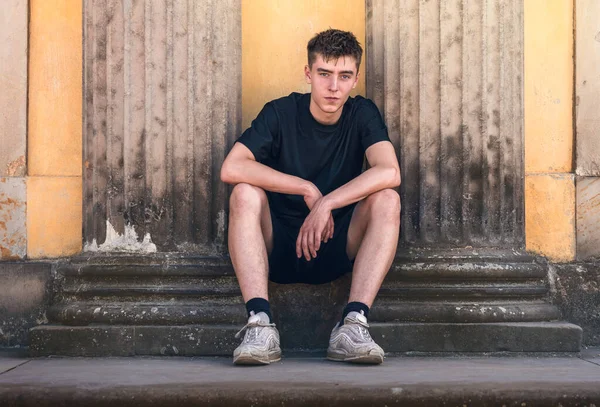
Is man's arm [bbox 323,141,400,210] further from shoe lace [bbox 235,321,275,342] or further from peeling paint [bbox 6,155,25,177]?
peeling paint [bbox 6,155,25,177]

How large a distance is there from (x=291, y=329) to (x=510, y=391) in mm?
1586

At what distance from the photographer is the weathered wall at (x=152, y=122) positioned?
457cm

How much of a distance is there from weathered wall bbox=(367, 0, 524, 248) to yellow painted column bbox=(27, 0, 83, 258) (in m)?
1.93

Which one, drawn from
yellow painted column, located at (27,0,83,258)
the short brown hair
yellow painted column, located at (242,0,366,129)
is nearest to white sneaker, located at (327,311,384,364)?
the short brown hair

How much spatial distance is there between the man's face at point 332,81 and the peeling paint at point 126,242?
1270 mm

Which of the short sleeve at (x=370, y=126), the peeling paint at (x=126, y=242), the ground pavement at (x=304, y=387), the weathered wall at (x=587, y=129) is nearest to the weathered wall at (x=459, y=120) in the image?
the short sleeve at (x=370, y=126)

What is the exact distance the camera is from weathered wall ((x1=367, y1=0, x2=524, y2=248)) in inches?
180

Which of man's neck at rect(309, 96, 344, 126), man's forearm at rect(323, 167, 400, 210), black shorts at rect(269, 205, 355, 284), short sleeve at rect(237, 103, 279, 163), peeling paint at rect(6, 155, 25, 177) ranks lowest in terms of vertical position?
black shorts at rect(269, 205, 355, 284)

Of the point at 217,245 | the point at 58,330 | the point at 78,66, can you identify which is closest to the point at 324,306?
the point at 217,245

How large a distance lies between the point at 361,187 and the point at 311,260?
19.6 inches

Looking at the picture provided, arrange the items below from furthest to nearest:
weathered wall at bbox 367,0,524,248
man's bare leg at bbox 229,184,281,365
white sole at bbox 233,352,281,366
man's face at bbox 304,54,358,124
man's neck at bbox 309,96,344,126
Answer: weathered wall at bbox 367,0,524,248, man's neck at bbox 309,96,344,126, man's face at bbox 304,54,358,124, man's bare leg at bbox 229,184,281,365, white sole at bbox 233,352,281,366

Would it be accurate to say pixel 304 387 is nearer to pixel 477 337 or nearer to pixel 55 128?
pixel 477 337

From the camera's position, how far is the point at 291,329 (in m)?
4.55

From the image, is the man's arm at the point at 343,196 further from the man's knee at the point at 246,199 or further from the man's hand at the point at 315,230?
the man's knee at the point at 246,199
